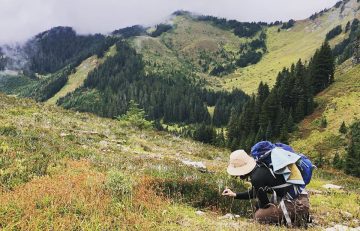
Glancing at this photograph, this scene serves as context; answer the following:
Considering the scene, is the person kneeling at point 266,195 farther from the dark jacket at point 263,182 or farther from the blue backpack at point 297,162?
the blue backpack at point 297,162

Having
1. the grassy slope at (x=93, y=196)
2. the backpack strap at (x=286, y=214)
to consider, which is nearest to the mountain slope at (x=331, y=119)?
the grassy slope at (x=93, y=196)

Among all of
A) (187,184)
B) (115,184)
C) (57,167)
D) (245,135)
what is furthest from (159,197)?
(245,135)

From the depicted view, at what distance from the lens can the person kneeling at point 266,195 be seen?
8.12 m

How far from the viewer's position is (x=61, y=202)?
7.65m

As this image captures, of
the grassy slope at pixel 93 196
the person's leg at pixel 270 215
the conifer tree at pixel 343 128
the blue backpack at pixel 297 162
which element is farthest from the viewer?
the conifer tree at pixel 343 128

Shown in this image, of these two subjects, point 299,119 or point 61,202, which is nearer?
point 61,202

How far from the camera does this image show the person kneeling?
8125 millimetres

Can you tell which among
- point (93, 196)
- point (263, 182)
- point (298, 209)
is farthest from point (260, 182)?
point (93, 196)

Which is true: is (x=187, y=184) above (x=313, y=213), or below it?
above

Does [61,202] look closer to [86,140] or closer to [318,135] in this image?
[86,140]

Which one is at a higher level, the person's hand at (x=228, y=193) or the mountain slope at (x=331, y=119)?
the person's hand at (x=228, y=193)

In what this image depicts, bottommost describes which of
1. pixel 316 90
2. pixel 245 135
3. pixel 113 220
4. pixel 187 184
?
pixel 245 135

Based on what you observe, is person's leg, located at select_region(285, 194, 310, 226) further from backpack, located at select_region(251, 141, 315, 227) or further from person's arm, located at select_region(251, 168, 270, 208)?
person's arm, located at select_region(251, 168, 270, 208)

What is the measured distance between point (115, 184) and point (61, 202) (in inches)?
60.6
